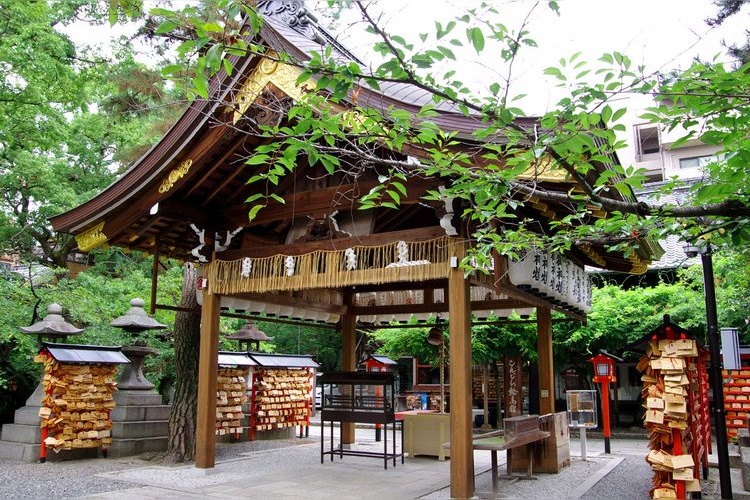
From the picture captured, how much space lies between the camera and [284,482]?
27.0ft

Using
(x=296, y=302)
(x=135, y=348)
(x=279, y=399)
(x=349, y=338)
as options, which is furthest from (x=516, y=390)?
(x=135, y=348)

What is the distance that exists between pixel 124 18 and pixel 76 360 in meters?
7.77

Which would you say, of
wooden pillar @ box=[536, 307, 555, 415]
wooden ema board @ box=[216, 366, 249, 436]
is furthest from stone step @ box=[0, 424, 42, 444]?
wooden pillar @ box=[536, 307, 555, 415]

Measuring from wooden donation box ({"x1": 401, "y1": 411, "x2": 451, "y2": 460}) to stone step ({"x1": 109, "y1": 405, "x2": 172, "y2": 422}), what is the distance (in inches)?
183

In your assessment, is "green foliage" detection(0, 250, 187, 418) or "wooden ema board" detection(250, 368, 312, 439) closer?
"green foliage" detection(0, 250, 187, 418)

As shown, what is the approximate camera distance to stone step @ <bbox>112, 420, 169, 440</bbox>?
426 inches

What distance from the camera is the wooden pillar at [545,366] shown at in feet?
32.1

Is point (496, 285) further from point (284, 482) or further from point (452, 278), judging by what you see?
point (284, 482)

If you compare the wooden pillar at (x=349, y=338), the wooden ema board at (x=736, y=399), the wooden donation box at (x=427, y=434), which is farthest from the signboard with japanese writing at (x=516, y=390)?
the wooden pillar at (x=349, y=338)

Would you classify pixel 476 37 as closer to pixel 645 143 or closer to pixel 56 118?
pixel 56 118

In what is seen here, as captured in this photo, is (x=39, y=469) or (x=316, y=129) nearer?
(x=316, y=129)

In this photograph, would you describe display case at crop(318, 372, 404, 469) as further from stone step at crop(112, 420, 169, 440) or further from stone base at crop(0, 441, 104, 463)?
stone base at crop(0, 441, 104, 463)

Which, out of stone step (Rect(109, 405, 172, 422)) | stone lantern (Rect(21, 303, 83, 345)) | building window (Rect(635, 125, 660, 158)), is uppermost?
building window (Rect(635, 125, 660, 158))

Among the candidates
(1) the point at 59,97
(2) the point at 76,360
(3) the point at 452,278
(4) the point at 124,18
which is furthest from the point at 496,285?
(1) the point at 59,97
